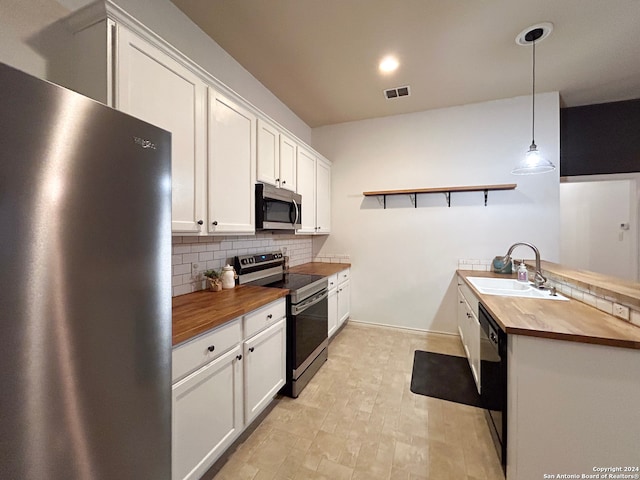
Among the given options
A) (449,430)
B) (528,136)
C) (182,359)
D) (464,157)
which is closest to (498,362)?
(449,430)

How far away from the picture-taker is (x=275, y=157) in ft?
8.06

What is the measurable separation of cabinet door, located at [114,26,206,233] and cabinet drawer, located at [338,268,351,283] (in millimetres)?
2075

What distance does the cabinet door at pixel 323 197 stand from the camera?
136 inches

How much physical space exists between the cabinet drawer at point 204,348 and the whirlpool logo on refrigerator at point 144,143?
841 mm

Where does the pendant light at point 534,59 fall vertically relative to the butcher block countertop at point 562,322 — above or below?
above

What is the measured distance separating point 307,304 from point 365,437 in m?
1.00

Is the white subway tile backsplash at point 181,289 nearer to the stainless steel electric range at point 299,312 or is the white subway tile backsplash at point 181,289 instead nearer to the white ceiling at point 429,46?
the stainless steel electric range at point 299,312

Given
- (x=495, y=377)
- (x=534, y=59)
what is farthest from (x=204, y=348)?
(x=534, y=59)

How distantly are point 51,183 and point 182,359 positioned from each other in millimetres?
862

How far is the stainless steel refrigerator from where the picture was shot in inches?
23.7

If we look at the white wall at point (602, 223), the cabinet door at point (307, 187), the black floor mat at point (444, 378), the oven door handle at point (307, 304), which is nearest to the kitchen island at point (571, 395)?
the black floor mat at point (444, 378)

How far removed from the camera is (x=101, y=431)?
774mm

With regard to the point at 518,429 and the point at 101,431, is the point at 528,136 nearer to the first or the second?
the point at 518,429

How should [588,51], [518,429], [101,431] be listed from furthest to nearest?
[588,51]
[518,429]
[101,431]
